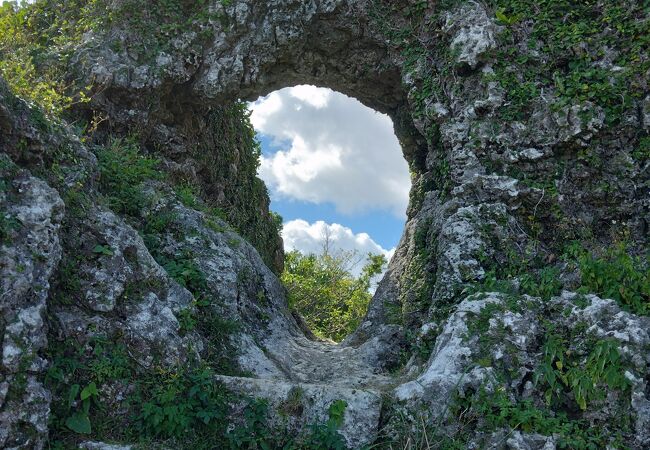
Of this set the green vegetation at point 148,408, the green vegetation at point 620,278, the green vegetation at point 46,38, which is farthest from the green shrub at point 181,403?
the green vegetation at point 46,38

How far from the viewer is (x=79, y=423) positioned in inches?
212

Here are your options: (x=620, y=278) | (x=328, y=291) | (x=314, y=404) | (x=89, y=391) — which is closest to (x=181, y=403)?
(x=89, y=391)

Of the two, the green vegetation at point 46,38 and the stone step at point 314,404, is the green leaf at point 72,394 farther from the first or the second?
the green vegetation at point 46,38

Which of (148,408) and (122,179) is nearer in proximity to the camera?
(148,408)

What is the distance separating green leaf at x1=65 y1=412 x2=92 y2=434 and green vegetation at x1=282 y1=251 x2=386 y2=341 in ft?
43.4

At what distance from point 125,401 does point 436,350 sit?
3.71 meters

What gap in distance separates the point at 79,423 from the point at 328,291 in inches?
656

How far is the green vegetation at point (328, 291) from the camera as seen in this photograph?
802 inches

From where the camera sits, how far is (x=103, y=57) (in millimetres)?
10094

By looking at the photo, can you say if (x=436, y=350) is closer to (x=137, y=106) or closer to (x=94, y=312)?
(x=94, y=312)

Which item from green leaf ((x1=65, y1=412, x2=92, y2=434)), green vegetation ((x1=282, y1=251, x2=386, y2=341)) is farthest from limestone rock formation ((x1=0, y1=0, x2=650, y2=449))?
green vegetation ((x1=282, y1=251, x2=386, y2=341))

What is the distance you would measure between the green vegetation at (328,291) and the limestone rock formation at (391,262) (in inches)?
301

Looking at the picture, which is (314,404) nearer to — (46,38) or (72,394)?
(72,394)

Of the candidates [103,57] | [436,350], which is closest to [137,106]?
[103,57]
